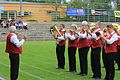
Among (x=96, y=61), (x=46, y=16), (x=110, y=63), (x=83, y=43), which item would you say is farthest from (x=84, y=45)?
(x=46, y=16)

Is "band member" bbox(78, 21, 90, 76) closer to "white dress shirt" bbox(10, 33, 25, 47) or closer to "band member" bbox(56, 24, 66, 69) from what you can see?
"band member" bbox(56, 24, 66, 69)

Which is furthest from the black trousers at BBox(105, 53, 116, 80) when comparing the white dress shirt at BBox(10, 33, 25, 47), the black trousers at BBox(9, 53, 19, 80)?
the black trousers at BBox(9, 53, 19, 80)

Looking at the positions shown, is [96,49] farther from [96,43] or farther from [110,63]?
[110,63]

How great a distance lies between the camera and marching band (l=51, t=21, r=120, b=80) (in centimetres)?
1316

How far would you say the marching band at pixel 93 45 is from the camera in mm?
13164

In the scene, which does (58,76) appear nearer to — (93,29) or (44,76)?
(44,76)

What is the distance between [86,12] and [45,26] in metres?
10.8

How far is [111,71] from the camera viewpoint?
522 inches

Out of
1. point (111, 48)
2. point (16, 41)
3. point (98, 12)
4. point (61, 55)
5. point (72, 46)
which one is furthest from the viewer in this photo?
point (98, 12)

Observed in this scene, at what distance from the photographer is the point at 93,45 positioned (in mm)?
14539

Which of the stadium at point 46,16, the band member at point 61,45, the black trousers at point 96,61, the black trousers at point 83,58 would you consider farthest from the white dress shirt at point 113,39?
the stadium at point 46,16

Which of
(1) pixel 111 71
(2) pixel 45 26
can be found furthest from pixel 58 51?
(2) pixel 45 26

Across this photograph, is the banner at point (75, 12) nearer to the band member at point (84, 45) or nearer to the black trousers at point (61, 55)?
the black trousers at point (61, 55)

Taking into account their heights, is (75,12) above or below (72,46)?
below
